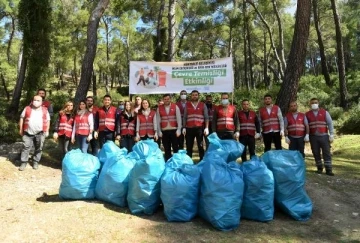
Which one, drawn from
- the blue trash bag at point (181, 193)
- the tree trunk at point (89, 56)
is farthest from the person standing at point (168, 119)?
the tree trunk at point (89, 56)

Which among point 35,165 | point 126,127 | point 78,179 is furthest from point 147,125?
point 35,165

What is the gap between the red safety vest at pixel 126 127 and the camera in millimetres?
7000

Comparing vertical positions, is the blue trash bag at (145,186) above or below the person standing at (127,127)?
below

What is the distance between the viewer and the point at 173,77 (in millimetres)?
8922

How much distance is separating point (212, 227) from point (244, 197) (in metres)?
0.57

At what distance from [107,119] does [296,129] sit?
148 inches

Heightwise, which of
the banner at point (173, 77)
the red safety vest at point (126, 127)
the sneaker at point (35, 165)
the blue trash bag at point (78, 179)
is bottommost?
the sneaker at point (35, 165)

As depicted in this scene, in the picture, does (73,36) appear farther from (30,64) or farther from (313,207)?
(313,207)

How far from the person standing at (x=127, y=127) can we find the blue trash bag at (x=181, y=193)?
9.15ft

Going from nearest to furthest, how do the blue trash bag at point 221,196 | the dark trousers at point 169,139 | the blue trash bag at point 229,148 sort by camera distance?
1. the blue trash bag at point 221,196
2. the blue trash bag at point 229,148
3. the dark trousers at point 169,139

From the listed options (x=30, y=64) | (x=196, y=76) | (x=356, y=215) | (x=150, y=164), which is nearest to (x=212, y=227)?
(x=150, y=164)

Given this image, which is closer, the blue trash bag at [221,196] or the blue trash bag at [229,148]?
the blue trash bag at [221,196]

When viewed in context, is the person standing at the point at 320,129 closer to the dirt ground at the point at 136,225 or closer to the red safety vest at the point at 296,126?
the red safety vest at the point at 296,126

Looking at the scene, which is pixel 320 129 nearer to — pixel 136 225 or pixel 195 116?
pixel 195 116
